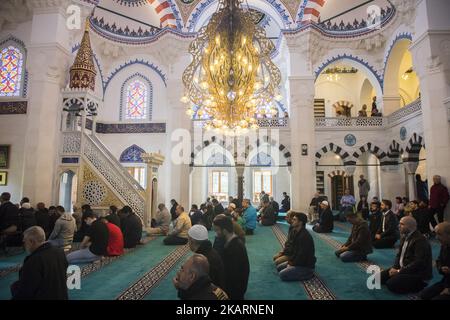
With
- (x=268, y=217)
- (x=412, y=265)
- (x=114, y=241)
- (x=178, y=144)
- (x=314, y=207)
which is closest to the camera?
(x=412, y=265)

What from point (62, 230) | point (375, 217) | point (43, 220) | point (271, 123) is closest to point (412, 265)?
point (375, 217)

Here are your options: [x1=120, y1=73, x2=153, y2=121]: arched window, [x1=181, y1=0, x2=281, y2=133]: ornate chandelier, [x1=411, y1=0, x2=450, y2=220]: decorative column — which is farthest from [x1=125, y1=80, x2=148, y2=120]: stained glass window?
[x1=411, y1=0, x2=450, y2=220]: decorative column

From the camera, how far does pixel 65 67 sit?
6.93 metres

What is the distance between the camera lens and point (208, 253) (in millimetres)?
2049

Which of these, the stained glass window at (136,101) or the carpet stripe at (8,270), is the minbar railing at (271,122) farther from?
the carpet stripe at (8,270)

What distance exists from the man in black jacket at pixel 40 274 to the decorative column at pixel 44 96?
17.3ft

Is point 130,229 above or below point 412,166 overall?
below

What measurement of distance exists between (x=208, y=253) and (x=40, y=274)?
102cm

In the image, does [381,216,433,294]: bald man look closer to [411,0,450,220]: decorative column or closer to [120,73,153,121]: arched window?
[411,0,450,220]: decorative column

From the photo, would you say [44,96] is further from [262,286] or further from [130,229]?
[262,286]

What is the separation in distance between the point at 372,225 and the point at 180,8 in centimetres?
816

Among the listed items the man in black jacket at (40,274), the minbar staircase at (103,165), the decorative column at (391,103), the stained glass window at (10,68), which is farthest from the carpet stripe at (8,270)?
the decorative column at (391,103)

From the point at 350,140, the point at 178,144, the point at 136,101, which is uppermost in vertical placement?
the point at 136,101
